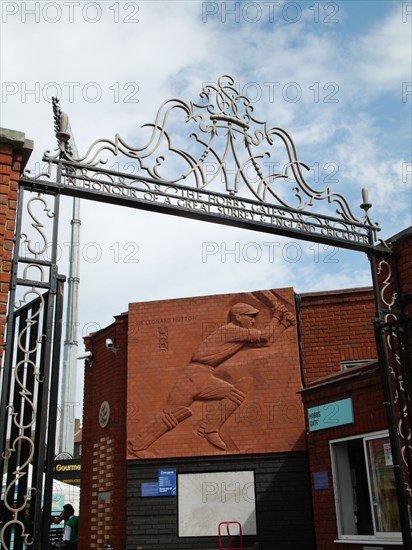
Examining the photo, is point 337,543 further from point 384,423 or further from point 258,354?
point 258,354

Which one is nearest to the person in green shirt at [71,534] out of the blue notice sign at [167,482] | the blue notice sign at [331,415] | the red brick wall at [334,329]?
the blue notice sign at [167,482]

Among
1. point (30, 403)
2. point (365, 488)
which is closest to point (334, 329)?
point (365, 488)

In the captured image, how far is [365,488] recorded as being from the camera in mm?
8734

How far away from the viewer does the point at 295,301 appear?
12.1 meters

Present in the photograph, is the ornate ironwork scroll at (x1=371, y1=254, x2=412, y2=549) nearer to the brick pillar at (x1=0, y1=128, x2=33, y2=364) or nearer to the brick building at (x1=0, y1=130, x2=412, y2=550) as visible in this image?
the brick pillar at (x1=0, y1=128, x2=33, y2=364)

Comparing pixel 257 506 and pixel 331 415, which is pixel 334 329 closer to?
pixel 331 415

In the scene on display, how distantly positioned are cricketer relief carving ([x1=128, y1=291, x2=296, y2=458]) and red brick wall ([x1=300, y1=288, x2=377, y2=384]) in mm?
438

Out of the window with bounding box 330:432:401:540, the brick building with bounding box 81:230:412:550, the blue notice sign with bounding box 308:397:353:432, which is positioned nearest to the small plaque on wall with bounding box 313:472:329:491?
the window with bounding box 330:432:401:540

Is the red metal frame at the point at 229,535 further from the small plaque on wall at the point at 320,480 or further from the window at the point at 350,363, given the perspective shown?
the window at the point at 350,363

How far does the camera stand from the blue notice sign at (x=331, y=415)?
870 centimetres

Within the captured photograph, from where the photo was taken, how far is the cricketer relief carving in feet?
38.6

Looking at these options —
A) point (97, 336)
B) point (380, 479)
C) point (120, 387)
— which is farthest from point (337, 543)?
point (97, 336)

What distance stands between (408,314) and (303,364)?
609 cm

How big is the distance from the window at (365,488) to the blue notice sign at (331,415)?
0.29 meters
